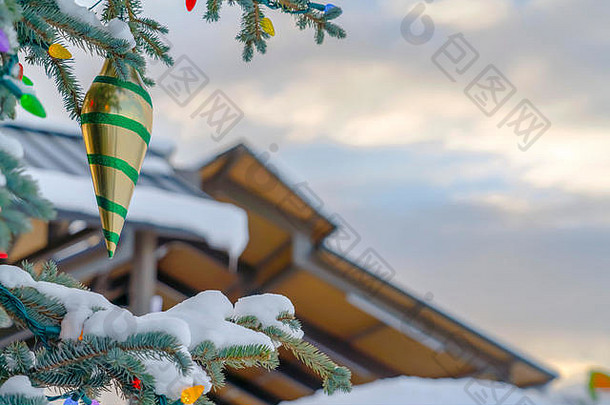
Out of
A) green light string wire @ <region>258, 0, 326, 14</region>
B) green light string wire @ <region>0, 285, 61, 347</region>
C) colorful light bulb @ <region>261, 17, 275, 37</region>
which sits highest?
green light string wire @ <region>258, 0, 326, 14</region>

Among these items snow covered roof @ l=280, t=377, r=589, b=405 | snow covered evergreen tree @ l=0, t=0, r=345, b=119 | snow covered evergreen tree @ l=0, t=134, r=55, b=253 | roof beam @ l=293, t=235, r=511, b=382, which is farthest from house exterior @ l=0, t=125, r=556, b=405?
snow covered evergreen tree @ l=0, t=134, r=55, b=253

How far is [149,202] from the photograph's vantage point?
12.9 feet

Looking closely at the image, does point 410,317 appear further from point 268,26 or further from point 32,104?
point 32,104

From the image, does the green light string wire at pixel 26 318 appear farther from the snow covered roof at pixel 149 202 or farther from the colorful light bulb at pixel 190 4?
the snow covered roof at pixel 149 202

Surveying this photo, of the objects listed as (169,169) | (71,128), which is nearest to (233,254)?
(169,169)

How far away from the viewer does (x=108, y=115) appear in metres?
1.21

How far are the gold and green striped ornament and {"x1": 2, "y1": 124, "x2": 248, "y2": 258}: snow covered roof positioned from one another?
7.84ft

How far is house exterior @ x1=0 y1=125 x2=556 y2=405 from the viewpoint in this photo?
4.36 m

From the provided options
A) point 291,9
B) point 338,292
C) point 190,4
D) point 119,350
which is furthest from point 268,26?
point 338,292

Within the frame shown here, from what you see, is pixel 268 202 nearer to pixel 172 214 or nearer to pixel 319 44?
pixel 172 214

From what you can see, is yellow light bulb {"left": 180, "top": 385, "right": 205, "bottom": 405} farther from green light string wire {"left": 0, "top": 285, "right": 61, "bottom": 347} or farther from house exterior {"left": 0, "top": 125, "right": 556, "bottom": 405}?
house exterior {"left": 0, "top": 125, "right": 556, "bottom": 405}

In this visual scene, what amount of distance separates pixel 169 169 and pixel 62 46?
11.9ft

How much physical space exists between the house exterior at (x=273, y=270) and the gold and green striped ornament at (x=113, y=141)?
260cm

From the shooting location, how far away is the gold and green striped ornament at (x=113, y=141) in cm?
121
